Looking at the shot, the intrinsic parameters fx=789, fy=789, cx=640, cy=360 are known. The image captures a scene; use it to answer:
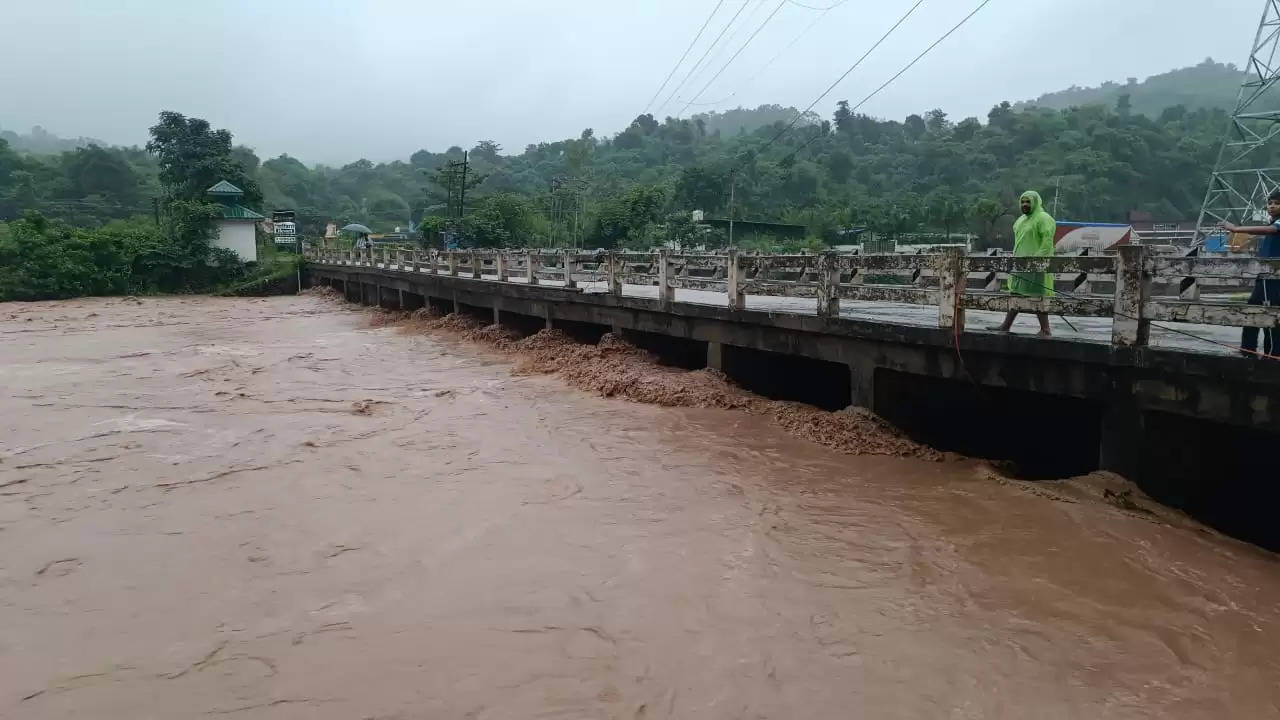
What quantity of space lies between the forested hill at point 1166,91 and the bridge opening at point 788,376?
436ft

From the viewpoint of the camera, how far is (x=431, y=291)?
2173cm

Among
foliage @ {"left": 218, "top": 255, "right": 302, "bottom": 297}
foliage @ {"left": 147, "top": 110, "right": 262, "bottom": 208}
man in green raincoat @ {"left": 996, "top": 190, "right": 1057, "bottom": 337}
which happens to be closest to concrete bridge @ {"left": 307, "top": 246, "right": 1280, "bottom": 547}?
man in green raincoat @ {"left": 996, "top": 190, "right": 1057, "bottom": 337}

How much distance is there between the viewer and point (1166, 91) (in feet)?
468

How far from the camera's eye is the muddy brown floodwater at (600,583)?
383cm

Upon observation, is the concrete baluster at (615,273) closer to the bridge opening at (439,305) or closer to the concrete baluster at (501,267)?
→ the concrete baluster at (501,267)

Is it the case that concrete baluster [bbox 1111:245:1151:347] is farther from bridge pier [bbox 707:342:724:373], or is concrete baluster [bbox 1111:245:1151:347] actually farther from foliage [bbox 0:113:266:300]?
foliage [bbox 0:113:266:300]

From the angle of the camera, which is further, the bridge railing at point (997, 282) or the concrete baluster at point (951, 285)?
the concrete baluster at point (951, 285)

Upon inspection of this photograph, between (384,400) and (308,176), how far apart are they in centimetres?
10747

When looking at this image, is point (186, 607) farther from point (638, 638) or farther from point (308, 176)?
point (308, 176)

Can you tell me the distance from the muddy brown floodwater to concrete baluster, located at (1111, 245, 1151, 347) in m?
1.12

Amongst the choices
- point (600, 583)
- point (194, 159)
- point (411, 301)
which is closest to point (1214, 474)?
point (600, 583)

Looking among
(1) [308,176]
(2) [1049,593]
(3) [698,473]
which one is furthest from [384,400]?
(1) [308,176]

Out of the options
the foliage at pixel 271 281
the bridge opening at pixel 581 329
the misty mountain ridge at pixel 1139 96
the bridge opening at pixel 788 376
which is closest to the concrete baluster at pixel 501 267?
the bridge opening at pixel 581 329

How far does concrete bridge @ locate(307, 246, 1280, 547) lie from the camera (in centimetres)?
545
